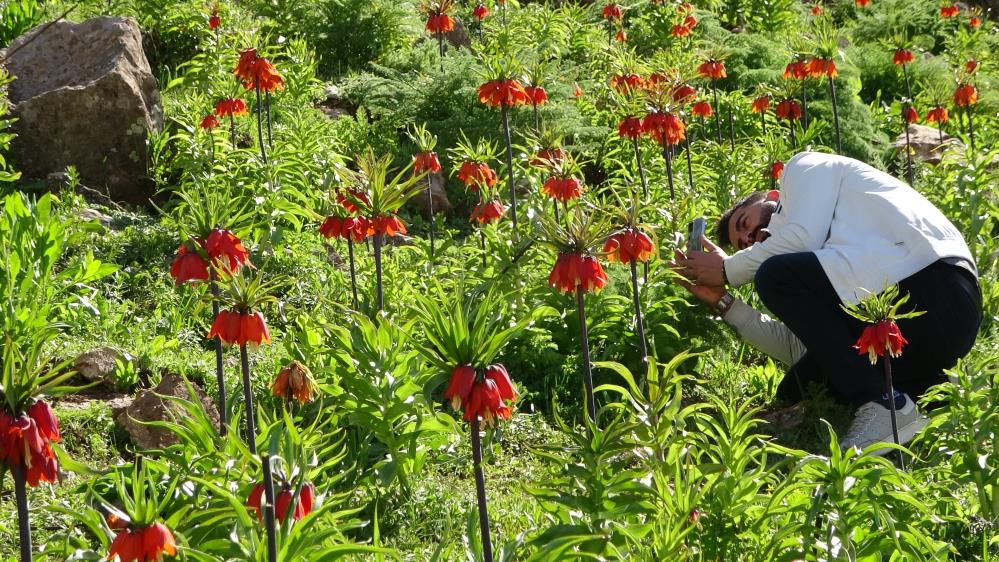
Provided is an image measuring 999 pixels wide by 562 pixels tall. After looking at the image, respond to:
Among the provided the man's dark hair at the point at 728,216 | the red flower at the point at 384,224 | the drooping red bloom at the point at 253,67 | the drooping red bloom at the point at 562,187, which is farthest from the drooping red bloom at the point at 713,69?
the red flower at the point at 384,224

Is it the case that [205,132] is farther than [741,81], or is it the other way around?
[741,81]

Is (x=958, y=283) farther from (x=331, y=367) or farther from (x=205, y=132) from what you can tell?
(x=205, y=132)

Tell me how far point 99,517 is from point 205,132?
451 centimetres

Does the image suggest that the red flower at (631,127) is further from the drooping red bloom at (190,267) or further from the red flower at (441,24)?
the red flower at (441,24)

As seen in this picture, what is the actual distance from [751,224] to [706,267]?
0.38 meters

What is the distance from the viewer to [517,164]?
6.23 m

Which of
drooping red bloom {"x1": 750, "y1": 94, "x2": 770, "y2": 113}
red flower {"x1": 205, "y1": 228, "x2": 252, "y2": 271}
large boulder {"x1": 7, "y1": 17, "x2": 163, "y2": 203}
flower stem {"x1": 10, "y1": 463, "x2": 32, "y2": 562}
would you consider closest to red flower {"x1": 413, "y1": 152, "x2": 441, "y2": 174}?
→ red flower {"x1": 205, "y1": 228, "x2": 252, "y2": 271}

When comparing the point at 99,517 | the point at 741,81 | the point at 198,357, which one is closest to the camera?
the point at 99,517

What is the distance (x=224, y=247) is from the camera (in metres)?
3.33

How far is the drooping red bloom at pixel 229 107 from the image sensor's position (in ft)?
19.7

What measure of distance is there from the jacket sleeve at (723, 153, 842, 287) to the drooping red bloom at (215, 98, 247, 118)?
2.94m

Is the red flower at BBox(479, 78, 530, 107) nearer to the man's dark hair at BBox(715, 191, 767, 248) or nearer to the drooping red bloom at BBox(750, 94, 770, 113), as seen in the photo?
the man's dark hair at BBox(715, 191, 767, 248)

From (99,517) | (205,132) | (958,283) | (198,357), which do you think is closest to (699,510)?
(99,517)

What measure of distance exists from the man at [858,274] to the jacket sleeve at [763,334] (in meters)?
0.14
